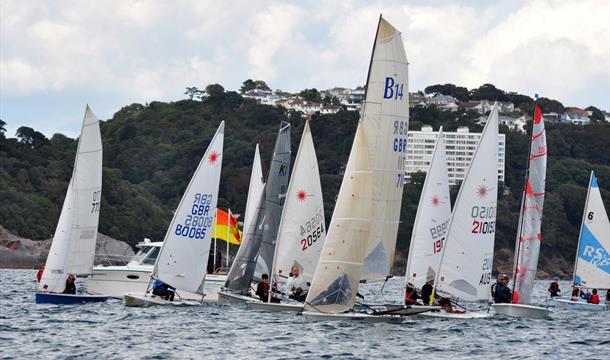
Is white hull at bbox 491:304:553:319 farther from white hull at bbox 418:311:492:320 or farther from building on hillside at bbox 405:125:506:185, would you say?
building on hillside at bbox 405:125:506:185

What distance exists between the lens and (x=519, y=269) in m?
33.5

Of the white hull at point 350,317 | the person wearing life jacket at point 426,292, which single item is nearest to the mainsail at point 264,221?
the person wearing life jacket at point 426,292

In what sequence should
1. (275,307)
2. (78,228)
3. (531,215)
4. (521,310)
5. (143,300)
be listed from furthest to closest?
(78,228)
(521,310)
(531,215)
(143,300)
(275,307)

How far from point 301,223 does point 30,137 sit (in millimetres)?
89933

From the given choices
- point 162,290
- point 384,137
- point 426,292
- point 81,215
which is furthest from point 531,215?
point 81,215

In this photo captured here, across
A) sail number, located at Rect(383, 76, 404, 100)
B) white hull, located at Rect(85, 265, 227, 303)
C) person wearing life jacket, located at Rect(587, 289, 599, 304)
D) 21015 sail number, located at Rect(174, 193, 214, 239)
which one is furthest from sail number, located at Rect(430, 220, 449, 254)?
person wearing life jacket, located at Rect(587, 289, 599, 304)

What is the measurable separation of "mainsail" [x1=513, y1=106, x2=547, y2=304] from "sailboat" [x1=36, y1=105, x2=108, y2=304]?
38.4ft

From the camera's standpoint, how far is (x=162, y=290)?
107 feet

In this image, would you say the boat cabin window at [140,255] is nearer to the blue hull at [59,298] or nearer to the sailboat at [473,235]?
the blue hull at [59,298]

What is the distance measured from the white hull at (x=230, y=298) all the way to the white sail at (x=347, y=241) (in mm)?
5793

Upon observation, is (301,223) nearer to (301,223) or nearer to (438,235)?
(301,223)

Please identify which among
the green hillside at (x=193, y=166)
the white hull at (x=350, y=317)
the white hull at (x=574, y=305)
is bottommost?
the white hull at (x=350, y=317)

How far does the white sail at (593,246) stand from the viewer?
4481 cm

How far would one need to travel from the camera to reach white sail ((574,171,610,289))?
4481 centimetres
